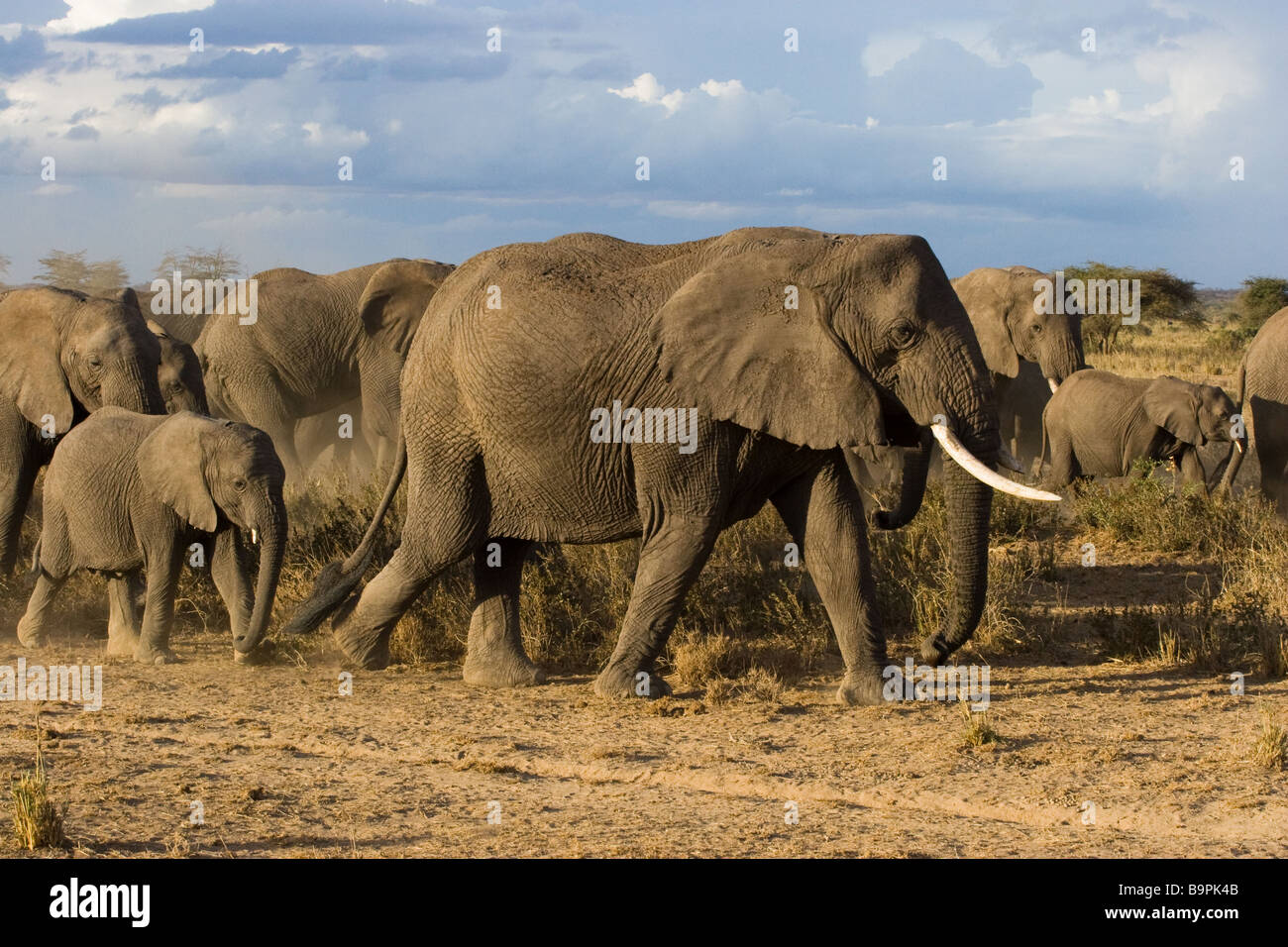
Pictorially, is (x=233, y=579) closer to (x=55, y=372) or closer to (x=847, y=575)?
(x=55, y=372)

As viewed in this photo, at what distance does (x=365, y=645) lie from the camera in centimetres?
908

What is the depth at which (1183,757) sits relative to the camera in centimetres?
723

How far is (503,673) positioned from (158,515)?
215 cm

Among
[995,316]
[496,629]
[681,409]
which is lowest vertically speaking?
[496,629]

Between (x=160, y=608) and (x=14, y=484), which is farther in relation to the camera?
(x=14, y=484)

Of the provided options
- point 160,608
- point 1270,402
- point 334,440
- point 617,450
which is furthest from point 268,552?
point 334,440

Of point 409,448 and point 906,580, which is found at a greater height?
point 409,448

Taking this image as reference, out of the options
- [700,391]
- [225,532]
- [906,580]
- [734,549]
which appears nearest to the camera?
[700,391]

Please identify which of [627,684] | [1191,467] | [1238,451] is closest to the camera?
[627,684]

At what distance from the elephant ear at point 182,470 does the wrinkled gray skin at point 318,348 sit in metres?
6.38

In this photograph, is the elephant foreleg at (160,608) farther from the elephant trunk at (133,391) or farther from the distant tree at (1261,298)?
the distant tree at (1261,298)
